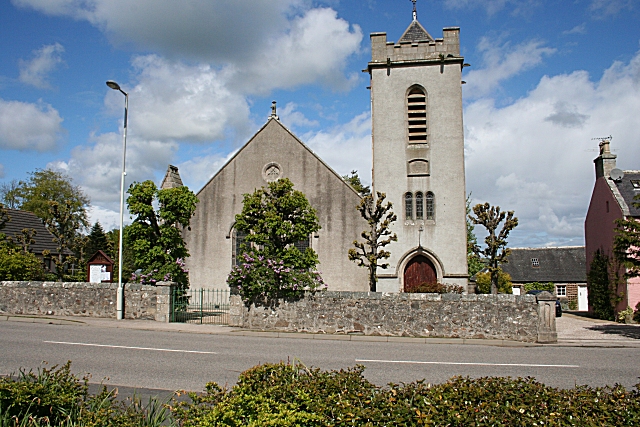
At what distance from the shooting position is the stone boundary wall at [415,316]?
51.1 ft

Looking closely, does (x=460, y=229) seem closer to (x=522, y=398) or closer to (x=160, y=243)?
(x=160, y=243)

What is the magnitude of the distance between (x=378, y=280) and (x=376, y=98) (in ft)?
30.9

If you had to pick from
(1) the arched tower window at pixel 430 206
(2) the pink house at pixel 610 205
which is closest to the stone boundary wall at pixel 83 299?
(1) the arched tower window at pixel 430 206

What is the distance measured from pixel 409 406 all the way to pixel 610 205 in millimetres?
28164

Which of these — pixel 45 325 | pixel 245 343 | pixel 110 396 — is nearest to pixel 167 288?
pixel 45 325

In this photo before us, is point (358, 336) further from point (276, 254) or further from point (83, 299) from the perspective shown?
point (83, 299)

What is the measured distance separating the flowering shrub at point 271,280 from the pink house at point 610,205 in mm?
17990

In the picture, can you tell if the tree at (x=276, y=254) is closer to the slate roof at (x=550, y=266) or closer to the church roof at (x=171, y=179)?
the church roof at (x=171, y=179)

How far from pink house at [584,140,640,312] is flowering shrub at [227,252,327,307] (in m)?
18.0

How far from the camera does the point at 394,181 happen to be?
2445cm

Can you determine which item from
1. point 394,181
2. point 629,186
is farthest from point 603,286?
point 394,181

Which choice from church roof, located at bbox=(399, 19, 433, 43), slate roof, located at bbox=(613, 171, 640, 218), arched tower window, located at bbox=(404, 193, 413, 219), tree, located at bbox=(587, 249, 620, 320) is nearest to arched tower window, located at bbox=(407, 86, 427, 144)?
church roof, located at bbox=(399, 19, 433, 43)

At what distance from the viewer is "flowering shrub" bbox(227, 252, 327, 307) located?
16844 millimetres

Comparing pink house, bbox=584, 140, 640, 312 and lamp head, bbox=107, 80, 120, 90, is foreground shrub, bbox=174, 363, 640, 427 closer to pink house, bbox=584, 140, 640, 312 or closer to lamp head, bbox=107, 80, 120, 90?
lamp head, bbox=107, 80, 120, 90
